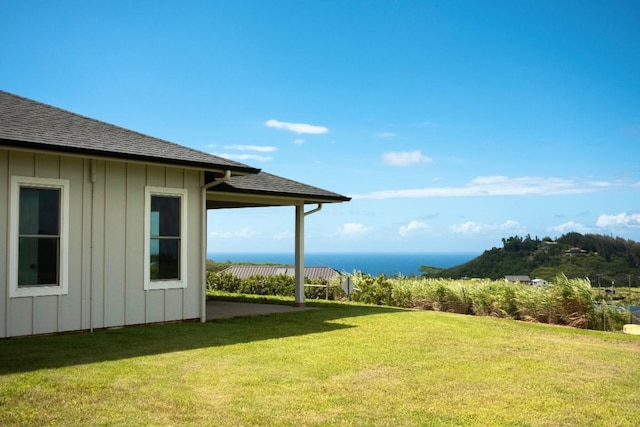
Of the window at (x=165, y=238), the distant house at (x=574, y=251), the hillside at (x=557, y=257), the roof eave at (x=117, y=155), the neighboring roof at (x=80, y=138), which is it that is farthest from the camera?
the distant house at (x=574, y=251)

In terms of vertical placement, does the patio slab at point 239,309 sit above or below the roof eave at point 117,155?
below

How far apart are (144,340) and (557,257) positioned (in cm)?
4206

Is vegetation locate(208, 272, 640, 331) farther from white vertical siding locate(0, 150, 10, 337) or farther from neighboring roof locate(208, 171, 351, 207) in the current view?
white vertical siding locate(0, 150, 10, 337)

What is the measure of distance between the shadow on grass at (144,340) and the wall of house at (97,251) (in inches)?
10.8

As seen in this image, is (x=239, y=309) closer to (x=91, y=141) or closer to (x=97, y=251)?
(x=97, y=251)

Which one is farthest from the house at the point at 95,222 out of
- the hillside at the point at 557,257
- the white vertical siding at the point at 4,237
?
the hillside at the point at 557,257

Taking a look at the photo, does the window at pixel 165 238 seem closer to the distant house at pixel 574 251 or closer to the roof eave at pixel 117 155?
the roof eave at pixel 117 155

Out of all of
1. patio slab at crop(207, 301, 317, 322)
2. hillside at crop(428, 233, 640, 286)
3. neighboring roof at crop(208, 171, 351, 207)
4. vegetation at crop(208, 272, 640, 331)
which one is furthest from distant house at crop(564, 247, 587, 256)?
patio slab at crop(207, 301, 317, 322)

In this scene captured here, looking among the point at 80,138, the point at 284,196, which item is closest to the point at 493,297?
the point at 284,196

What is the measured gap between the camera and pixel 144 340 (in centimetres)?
892

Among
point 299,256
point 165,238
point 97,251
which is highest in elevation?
point 165,238

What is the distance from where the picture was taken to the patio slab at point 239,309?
12.5m

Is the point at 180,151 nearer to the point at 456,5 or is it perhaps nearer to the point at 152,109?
the point at 456,5

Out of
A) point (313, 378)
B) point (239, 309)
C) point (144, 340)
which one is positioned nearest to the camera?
point (313, 378)
